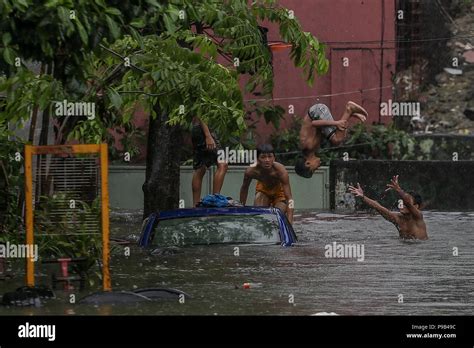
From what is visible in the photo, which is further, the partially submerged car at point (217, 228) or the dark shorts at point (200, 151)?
the dark shorts at point (200, 151)

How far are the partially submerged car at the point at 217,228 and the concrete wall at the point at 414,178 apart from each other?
31.4 ft

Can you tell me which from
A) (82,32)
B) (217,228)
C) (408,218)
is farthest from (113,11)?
Result: (408,218)

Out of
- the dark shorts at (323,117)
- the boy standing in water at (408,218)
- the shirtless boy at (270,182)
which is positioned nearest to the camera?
the shirtless boy at (270,182)

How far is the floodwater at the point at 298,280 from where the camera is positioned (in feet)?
39.0

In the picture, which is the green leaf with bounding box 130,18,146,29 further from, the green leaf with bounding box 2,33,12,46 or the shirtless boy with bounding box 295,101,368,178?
the shirtless boy with bounding box 295,101,368,178

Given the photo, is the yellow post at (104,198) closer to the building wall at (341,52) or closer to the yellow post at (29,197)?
the yellow post at (29,197)

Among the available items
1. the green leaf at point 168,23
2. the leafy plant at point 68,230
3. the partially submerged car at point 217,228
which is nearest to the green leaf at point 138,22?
the green leaf at point 168,23

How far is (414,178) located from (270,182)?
718 cm

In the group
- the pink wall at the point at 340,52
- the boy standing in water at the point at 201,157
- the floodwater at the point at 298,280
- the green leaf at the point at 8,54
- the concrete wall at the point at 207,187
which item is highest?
the pink wall at the point at 340,52

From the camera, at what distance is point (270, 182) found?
729 inches

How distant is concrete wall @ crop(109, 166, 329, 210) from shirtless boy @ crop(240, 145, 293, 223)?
5.40 meters
